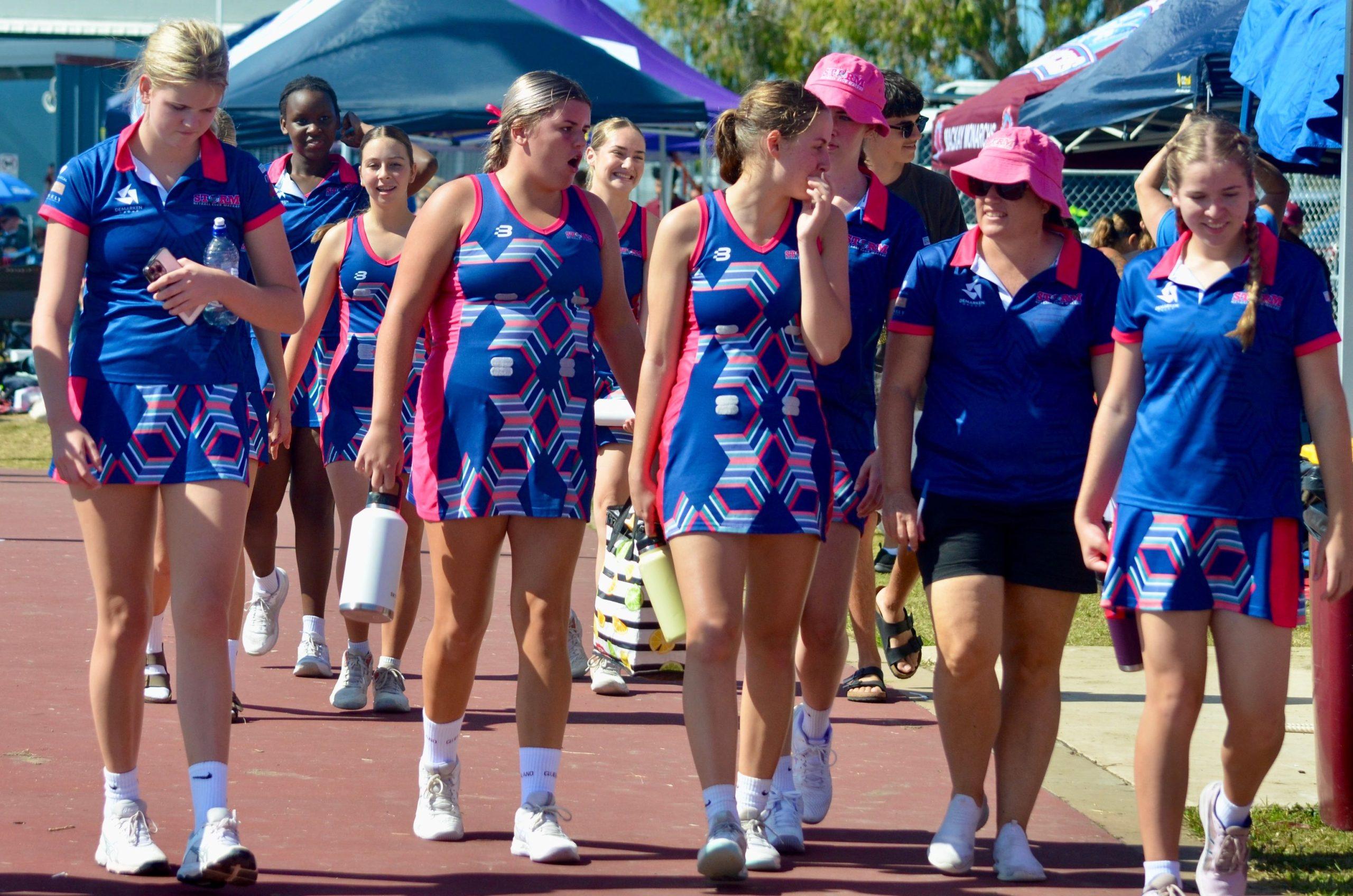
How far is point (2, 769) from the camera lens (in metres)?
5.56

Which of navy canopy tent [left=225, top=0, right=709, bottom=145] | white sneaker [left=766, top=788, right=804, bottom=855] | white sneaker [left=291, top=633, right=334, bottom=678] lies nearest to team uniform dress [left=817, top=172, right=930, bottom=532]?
white sneaker [left=766, top=788, right=804, bottom=855]

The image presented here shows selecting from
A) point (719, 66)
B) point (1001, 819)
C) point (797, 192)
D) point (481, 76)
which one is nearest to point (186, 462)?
point (797, 192)

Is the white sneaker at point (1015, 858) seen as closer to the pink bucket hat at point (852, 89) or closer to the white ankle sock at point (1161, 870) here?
the white ankle sock at point (1161, 870)

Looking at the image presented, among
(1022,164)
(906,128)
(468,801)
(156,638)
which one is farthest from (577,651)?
(1022,164)

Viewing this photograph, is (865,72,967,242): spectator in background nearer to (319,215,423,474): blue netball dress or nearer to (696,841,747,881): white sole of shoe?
(319,215,423,474): blue netball dress

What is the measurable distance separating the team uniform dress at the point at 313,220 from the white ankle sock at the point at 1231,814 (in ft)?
12.8

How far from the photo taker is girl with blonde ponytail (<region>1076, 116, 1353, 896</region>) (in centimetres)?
422

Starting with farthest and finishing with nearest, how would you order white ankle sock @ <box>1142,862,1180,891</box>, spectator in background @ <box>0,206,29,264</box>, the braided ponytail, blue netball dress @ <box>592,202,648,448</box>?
1. spectator in background @ <box>0,206,29,264</box>
2. blue netball dress @ <box>592,202,648,448</box>
3. white ankle sock @ <box>1142,862,1180,891</box>
4. the braided ponytail

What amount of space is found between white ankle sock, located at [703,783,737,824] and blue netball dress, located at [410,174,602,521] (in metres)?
0.80

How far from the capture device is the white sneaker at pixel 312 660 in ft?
24.0

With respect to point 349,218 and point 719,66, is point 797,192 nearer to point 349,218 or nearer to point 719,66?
point 349,218

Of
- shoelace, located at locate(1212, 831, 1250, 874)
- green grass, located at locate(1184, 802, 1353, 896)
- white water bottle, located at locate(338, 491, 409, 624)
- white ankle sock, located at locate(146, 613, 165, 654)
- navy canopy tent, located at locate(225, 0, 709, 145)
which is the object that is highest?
navy canopy tent, located at locate(225, 0, 709, 145)

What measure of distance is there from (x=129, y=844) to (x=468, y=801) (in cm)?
121

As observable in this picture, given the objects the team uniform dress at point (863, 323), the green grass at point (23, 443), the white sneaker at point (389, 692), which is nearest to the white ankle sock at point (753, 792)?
the team uniform dress at point (863, 323)
